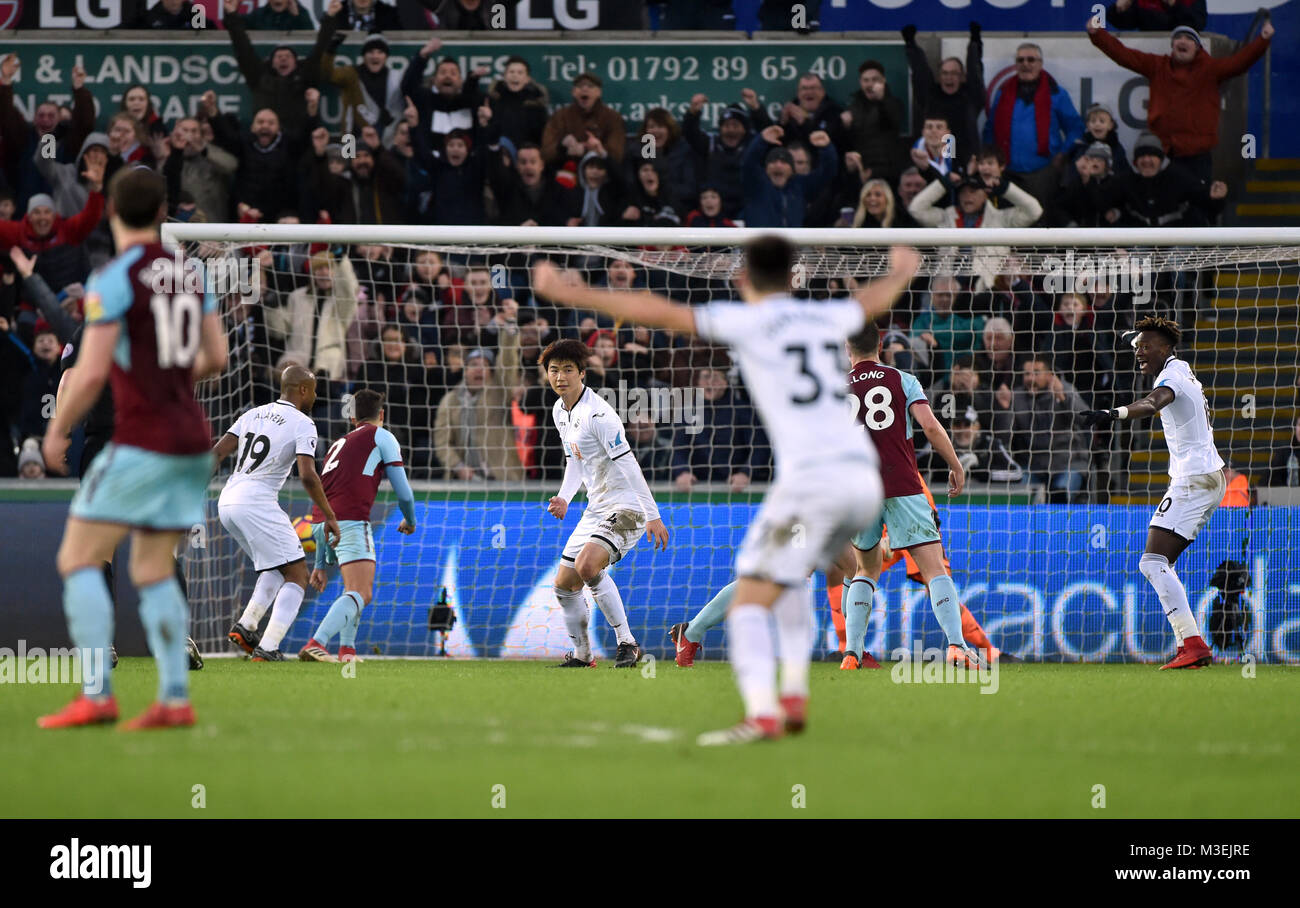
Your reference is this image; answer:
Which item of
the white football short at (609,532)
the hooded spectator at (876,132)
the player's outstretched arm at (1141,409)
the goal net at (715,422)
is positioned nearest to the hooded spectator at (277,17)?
the goal net at (715,422)

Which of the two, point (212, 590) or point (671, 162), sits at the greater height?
point (671, 162)

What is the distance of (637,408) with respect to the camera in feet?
47.6

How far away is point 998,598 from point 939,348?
2742 millimetres

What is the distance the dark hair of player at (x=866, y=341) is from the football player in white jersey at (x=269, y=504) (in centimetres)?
415

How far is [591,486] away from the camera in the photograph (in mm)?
11438

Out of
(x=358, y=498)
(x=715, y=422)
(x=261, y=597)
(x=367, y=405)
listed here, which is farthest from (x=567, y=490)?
(x=715, y=422)

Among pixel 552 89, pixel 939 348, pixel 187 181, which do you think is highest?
pixel 552 89

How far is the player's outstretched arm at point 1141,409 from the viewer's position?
1074cm

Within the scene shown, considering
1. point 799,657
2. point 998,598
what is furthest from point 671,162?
point 799,657

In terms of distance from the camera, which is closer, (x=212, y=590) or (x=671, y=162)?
(x=212, y=590)

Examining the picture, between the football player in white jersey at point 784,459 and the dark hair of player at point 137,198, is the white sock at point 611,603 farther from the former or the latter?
the dark hair of player at point 137,198

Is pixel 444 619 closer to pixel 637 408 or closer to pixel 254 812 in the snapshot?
pixel 637 408

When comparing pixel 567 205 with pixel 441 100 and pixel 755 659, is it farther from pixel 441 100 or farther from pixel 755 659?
pixel 755 659

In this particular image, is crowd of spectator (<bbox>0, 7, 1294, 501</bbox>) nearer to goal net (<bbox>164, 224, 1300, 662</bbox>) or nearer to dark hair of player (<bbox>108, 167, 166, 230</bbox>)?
goal net (<bbox>164, 224, 1300, 662</bbox>)
